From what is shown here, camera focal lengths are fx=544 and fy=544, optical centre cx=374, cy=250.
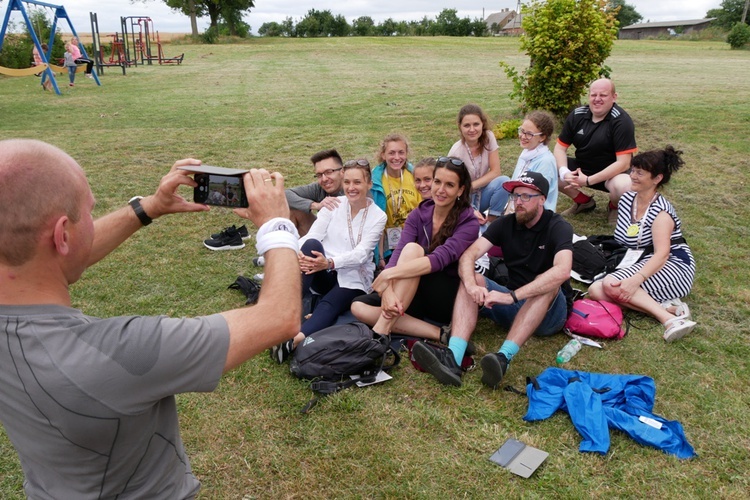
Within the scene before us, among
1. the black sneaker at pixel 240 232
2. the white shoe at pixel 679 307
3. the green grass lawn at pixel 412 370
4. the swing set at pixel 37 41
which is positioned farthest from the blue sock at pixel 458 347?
the swing set at pixel 37 41

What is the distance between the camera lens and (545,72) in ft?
32.7

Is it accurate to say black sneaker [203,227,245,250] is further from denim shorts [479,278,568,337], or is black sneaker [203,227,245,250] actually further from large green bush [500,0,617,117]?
large green bush [500,0,617,117]

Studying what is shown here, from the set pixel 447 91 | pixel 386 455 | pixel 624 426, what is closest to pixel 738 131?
pixel 447 91

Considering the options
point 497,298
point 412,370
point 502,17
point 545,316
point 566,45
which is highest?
point 502,17

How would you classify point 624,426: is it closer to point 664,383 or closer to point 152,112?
point 664,383

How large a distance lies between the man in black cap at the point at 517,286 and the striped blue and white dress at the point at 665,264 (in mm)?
975

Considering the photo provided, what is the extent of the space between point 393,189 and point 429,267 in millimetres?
1473

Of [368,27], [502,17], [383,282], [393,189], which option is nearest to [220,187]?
[383,282]

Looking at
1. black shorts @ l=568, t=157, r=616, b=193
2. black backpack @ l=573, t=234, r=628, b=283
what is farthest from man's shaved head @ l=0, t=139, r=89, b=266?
black shorts @ l=568, t=157, r=616, b=193

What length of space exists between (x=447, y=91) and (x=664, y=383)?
15399 millimetres

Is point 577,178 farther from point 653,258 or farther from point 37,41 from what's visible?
point 37,41

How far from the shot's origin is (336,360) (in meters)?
3.72

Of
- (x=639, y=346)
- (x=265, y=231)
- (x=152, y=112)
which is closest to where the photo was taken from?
(x=265, y=231)

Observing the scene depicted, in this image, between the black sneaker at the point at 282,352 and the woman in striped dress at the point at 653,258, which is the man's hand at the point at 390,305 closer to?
the black sneaker at the point at 282,352
